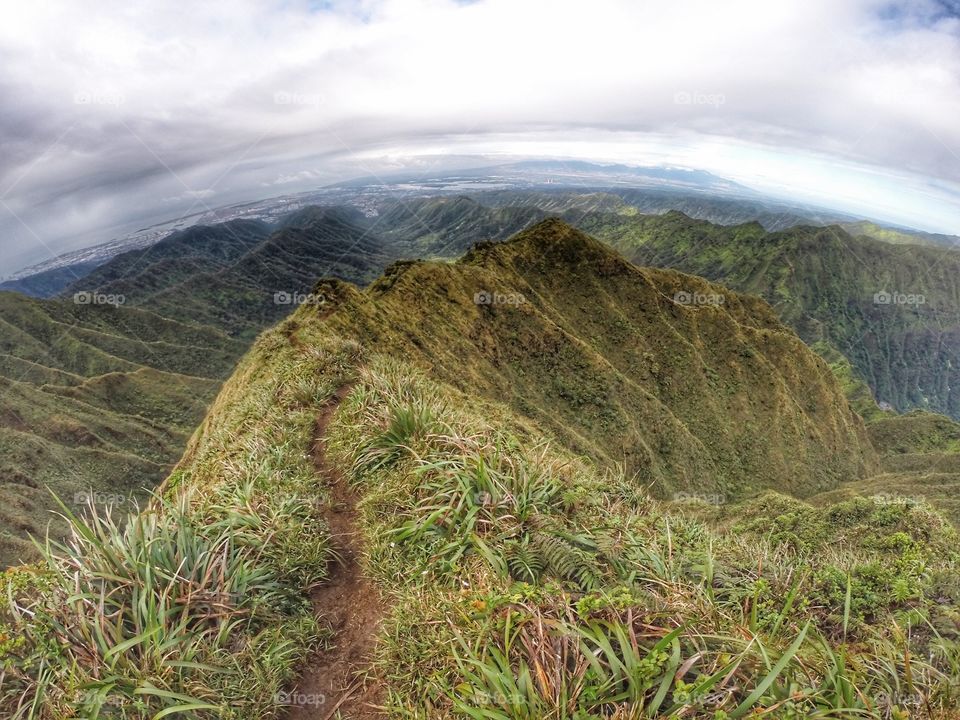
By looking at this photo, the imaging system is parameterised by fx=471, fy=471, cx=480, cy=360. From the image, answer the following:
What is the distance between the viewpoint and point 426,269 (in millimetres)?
56531

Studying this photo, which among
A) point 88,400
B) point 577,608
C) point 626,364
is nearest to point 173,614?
point 577,608

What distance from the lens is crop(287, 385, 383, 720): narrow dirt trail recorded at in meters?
3.91

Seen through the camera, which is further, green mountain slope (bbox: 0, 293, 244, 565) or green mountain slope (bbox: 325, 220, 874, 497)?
green mountain slope (bbox: 0, 293, 244, 565)

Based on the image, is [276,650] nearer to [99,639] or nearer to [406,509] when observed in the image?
[99,639]

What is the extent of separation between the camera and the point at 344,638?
4.52 metres

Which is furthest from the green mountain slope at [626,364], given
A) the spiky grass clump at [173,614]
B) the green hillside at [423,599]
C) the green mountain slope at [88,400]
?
the spiky grass clump at [173,614]

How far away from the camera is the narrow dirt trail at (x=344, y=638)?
3906 mm

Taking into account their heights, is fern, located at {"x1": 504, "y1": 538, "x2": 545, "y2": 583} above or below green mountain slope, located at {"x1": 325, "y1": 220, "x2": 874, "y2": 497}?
above

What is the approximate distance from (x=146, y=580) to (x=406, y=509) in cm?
249

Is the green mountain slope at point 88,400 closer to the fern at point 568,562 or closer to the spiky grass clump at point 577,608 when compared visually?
the spiky grass clump at point 577,608

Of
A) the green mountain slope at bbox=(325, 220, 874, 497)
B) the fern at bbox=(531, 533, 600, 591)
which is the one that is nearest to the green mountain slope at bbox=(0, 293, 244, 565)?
the fern at bbox=(531, 533, 600, 591)

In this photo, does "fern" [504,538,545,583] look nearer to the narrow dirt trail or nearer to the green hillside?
the green hillside

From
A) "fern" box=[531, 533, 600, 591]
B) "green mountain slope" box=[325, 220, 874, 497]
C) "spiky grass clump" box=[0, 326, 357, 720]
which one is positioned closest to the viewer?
"spiky grass clump" box=[0, 326, 357, 720]

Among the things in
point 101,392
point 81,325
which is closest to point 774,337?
point 101,392
